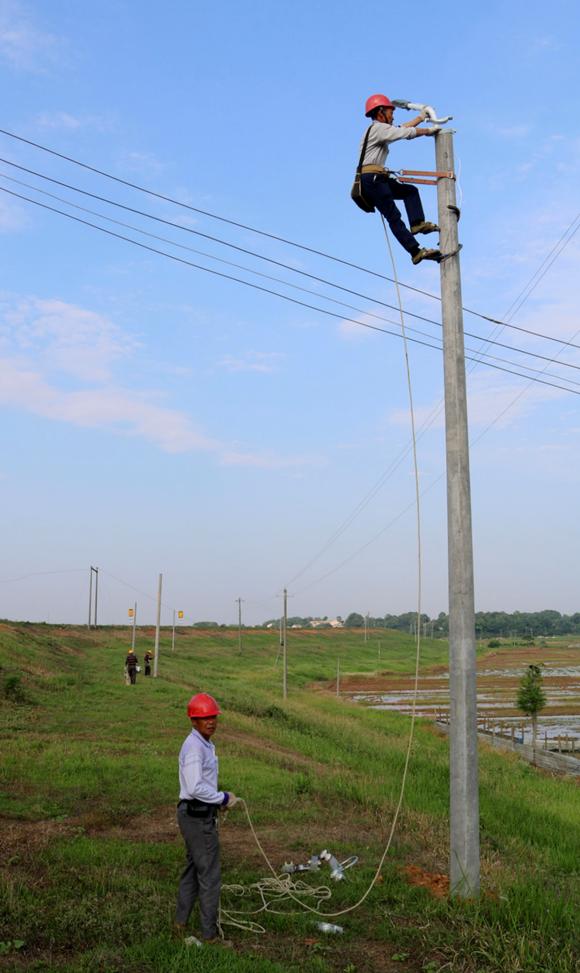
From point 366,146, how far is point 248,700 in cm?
2423

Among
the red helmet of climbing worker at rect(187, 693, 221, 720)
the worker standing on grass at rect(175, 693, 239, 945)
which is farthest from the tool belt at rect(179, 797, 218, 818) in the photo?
the red helmet of climbing worker at rect(187, 693, 221, 720)

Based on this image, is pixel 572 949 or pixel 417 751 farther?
pixel 417 751

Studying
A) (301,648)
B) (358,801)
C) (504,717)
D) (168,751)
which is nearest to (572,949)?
(358,801)

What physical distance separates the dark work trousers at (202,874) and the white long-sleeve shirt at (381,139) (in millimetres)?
5564

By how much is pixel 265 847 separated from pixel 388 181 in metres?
6.71

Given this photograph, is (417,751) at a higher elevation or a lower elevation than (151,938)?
lower

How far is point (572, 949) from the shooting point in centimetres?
568

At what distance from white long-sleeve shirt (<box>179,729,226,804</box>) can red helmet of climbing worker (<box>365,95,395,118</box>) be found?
5481 millimetres

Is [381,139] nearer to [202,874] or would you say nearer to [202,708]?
[202,708]

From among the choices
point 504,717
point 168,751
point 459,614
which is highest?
point 459,614

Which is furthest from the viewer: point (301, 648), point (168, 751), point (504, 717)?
point (301, 648)

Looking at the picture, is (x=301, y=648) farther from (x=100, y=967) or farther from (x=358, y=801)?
(x=100, y=967)

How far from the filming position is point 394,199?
23.5ft

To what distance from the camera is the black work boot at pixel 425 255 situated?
22.6ft
